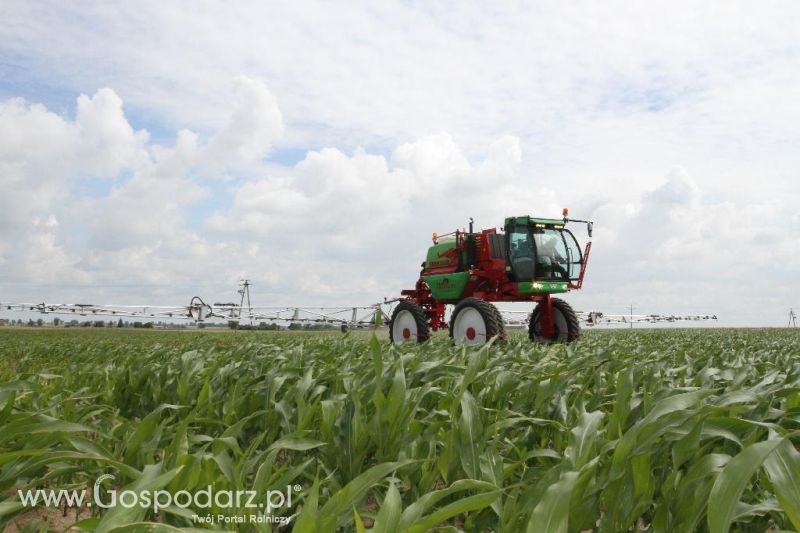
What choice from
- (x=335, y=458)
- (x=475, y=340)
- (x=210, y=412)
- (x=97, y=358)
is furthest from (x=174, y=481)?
(x=475, y=340)

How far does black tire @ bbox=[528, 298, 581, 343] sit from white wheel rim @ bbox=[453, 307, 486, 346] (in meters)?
1.80

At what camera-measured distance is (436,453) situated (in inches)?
92.0

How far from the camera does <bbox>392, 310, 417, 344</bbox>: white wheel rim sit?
1138 centimetres

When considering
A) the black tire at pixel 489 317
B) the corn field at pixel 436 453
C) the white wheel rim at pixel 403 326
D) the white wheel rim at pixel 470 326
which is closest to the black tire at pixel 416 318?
the white wheel rim at pixel 403 326

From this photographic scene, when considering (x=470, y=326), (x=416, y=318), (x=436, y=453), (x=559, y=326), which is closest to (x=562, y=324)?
(x=559, y=326)

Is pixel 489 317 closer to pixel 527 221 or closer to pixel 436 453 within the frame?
pixel 527 221

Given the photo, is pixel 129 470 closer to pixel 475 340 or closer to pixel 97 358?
pixel 97 358

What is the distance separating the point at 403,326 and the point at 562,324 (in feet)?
10.7

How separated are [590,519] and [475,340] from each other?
7799mm

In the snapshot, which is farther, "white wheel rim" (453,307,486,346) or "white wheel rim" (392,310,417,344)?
"white wheel rim" (392,310,417,344)

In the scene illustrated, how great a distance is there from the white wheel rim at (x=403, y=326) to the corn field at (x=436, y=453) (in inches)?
299

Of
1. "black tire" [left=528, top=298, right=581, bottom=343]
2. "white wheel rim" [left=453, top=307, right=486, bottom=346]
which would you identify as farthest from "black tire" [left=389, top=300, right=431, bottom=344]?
"black tire" [left=528, top=298, right=581, bottom=343]

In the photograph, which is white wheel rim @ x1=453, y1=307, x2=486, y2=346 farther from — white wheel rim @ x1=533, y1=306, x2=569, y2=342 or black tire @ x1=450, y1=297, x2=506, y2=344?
white wheel rim @ x1=533, y1=306, x2=569, y2=342

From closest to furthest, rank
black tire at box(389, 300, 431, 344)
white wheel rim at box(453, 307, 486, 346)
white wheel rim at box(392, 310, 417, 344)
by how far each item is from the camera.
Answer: white wheel rim at box(453, 307, 486, 346) → black tire at box(389, 300, 431, 344) → white wheel rim at box(392, 310, 417, 344)
